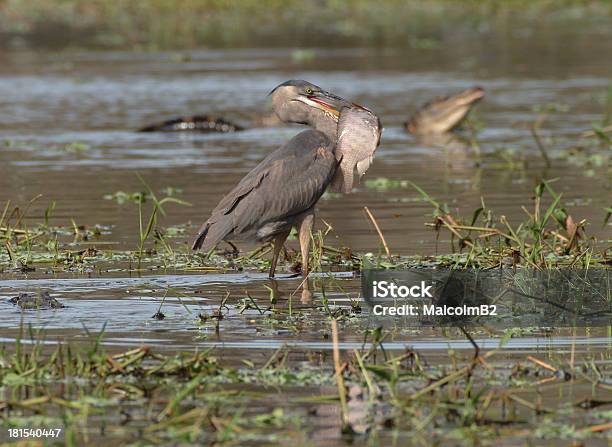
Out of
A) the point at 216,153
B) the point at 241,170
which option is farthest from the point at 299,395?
the point at 216,153

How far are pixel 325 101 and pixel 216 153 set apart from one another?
7.40 meters

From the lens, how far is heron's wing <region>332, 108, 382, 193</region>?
9875 millimetres

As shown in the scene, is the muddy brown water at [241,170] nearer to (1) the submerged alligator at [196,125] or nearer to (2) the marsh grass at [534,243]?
(1) the submerged alligator at [196,125]

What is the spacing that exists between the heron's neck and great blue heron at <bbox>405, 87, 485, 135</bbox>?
9.09m

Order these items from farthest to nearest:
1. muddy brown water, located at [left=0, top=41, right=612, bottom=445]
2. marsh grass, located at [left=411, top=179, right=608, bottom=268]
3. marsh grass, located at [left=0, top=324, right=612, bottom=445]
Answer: marsh grass, located at [left=411, top=179, right=608, bottom=268] → muddy brown water, located at [left=0, top=41, right=612, bottom=445] → marsh grass, located at [left=0, top=324, right=612, bottom=445]

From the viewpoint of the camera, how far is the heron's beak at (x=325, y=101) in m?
10.2

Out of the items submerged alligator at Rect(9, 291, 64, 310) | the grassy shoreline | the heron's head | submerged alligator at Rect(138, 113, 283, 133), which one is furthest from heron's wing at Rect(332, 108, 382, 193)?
the grassy shoreline

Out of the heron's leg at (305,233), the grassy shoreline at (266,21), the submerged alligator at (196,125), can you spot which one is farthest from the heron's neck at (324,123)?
the grassy shoreline at (266,21)

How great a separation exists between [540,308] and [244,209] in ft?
7.17

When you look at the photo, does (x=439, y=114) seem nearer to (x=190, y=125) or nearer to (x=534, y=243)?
(x=190, y=125)

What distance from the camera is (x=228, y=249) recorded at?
1122cm

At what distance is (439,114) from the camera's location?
19.3 m

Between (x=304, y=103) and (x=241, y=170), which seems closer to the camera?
(x=304, y=103)

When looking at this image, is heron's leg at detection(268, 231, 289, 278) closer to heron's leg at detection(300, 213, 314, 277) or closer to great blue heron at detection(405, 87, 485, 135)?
heron's leg at detection(300, 213, 314, 277)
